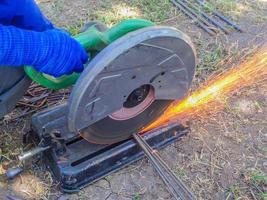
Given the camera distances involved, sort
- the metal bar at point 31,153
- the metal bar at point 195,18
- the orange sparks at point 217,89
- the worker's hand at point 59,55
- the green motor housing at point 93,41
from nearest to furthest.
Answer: the worker's hand at point 59,55 → the green motor housing at point 93,41 → the metal bar at point 31,153 → the orange sparks at point 217,89 → the metal bar at point 195,18

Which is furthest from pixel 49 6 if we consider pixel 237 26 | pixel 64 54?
pixel 64 54

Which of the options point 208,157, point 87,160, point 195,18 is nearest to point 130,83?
point 87,160

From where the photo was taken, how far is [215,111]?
2.84 meters

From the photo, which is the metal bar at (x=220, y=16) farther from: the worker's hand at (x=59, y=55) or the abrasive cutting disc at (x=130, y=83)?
the worker's hand at (x=59, y=55)

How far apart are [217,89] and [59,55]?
1.42 metres

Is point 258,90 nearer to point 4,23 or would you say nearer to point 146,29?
point 146,29

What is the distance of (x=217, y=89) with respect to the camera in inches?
119

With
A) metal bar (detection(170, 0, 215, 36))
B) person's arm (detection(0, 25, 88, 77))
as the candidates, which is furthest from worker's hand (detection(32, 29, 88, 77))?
metal bar (detection(170, 0, 215, 36))

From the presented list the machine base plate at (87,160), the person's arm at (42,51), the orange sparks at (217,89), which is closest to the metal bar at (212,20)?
the orange sparks at (217,89)

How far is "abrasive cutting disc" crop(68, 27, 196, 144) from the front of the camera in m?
1.89

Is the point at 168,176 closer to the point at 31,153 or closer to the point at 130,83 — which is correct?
the point at 130,83

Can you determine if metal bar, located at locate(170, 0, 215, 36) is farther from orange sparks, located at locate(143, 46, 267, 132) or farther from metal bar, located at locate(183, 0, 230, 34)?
orange sparks, located at locate(143, 46, 267, 132)

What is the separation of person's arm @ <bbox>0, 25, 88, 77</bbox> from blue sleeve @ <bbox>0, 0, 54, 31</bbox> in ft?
0.47

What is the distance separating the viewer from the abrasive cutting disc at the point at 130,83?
1886 mm
